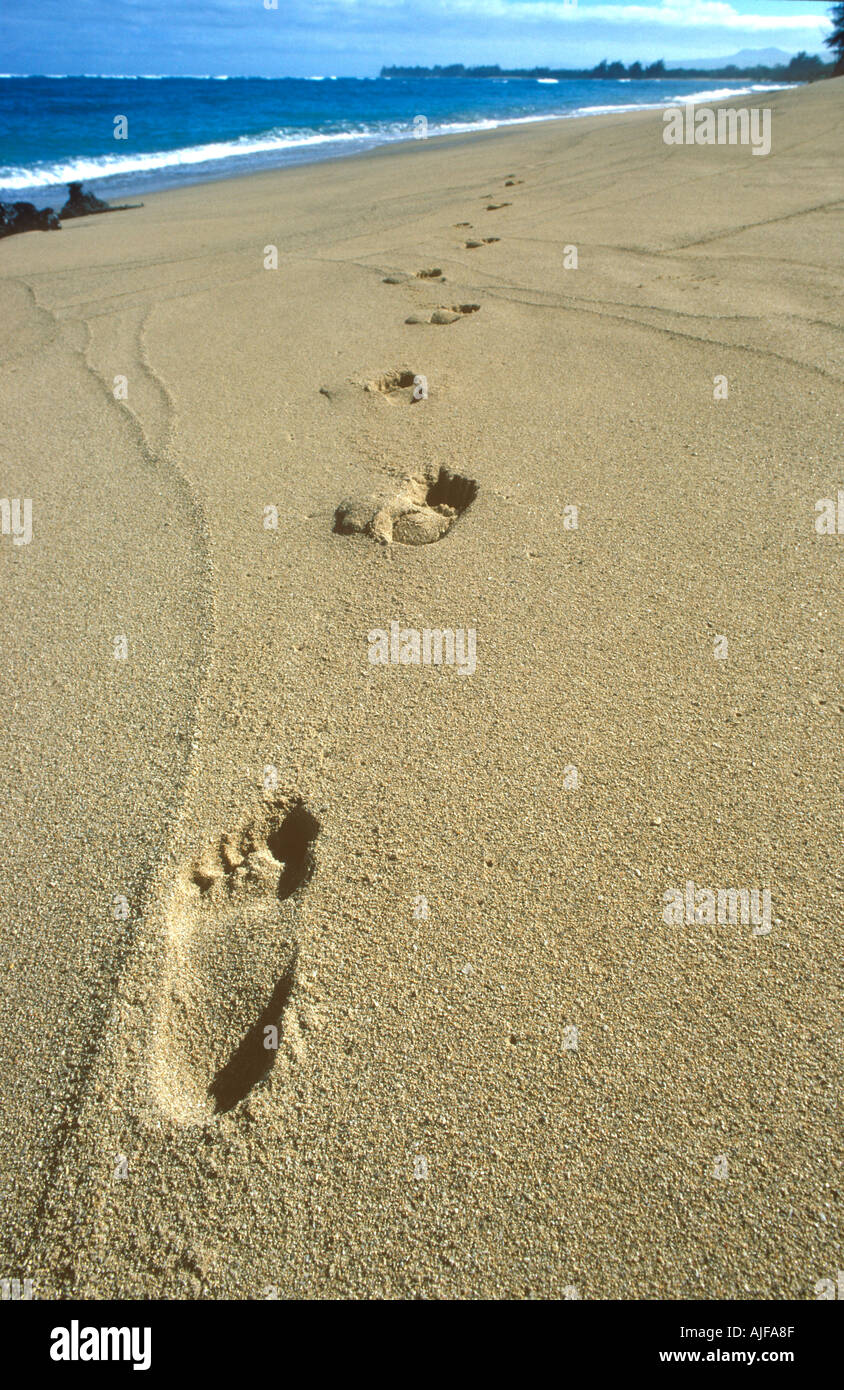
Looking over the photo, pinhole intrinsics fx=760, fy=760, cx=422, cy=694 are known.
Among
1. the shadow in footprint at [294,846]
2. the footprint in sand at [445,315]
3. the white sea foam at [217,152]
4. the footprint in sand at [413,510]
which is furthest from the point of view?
the white sea foam at [217,152]

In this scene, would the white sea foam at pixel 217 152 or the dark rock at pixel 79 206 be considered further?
the white sea foam at pixel 217 152

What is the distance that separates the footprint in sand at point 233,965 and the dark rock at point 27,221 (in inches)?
379

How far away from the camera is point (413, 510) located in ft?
8.88

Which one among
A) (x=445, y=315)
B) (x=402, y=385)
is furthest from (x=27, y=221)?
(x=402, y=385)

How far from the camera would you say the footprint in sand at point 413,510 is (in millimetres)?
2600

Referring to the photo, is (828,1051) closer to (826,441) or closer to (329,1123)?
(329,1123)

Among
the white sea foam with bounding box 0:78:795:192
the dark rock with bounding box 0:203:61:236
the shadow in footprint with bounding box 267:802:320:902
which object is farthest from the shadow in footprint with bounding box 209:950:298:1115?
the white sea foam with bounding box 0:78:795:192

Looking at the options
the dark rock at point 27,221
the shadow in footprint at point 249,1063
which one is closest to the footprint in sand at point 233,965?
the shadow in footprint at point 249,1063

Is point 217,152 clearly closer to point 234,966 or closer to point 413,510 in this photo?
point 413,510

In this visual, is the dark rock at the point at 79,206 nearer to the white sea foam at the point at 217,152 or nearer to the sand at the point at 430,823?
the white sea foam at the point at 217,152

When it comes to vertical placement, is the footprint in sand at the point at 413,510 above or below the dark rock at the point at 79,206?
below

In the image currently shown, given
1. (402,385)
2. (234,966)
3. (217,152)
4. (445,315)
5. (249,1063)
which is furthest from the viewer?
(217,152)

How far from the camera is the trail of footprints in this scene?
135cm

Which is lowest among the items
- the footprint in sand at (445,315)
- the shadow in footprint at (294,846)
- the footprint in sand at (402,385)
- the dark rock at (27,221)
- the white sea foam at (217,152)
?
the shadow in footprint at (294,846)
